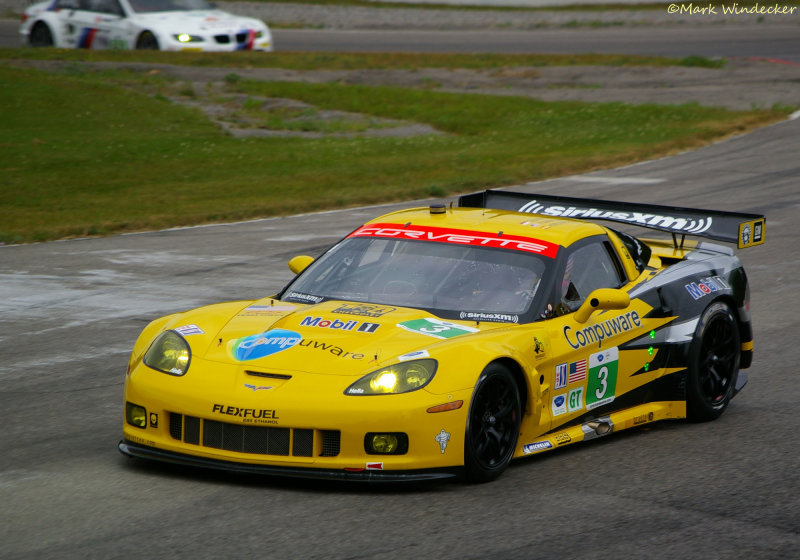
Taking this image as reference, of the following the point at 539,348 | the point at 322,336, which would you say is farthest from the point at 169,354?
the point at 539,348

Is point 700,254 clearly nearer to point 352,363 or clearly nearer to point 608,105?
point 352,363

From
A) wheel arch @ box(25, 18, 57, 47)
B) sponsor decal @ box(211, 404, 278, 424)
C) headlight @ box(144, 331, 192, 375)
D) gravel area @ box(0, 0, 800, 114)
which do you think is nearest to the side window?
sponsor decal @ box(211, 404, 278, 424)

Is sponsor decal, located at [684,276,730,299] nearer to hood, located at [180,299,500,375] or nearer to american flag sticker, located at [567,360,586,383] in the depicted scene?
american flag sticker, located at [567,360,586,383]

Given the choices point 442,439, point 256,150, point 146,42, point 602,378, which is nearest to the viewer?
point 442,439

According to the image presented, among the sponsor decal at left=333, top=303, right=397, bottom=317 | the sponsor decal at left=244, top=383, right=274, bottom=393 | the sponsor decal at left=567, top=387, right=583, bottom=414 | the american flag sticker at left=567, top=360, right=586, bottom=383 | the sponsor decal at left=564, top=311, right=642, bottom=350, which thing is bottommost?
the sponsor decal at left=567, top=387, right=583, bottom=414

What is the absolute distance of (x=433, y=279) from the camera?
268 inches

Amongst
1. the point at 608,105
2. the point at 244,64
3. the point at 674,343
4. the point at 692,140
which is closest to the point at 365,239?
the point at 674,343

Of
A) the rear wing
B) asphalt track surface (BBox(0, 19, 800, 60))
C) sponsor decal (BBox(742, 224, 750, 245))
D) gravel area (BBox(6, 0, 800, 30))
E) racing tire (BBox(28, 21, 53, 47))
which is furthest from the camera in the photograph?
gravel area (BBox(6, 0, 800, 30))

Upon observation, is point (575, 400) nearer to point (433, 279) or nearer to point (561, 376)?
point (561, 376)

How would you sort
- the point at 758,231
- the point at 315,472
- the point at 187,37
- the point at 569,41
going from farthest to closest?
1. the point at 569,41
2. the point at 187,37
3. the point at 758,231
4. the point at 315,472

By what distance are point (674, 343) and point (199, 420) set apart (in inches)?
121

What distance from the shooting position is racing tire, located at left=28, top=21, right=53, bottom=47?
101 ft

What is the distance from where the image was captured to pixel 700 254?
8.41 metres

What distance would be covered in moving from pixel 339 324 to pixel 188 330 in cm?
78
